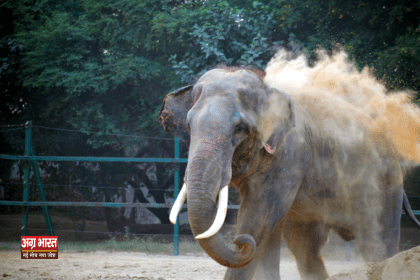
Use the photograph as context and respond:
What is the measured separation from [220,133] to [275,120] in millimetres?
678

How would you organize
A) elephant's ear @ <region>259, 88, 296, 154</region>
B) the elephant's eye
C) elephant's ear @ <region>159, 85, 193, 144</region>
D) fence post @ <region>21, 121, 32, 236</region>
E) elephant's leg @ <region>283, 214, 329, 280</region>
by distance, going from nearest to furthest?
1. the elephant's eye
2. elephant's ear @ <region>259, 88, 296, 154</region>
3. elephant's ear @ <region>159, 85, 193, 144</region>
4. elephant's leg @ <region>283, 214, 329, 280</region>
5. fence post @ <region>21, 121, 32, 236</region>

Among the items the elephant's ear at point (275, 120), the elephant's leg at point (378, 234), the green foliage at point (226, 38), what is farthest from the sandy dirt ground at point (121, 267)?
the green foliage at point (226, 38)

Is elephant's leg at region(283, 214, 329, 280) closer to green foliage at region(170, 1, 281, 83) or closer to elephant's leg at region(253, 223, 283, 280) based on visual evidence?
elephant's leg at region(253, 223, 283, 280)

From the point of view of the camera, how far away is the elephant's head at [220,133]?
10.4ft

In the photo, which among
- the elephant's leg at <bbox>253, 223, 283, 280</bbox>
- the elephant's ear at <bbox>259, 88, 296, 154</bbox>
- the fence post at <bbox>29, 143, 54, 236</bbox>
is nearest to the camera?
the elephant's ear at <bbox>259, 88, 296, 154</bbox>

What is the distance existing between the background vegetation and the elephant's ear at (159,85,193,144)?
17.3 ft

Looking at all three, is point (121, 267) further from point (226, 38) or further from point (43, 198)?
point (226, 38)

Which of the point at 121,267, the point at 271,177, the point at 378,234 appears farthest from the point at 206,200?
the point at 121,267

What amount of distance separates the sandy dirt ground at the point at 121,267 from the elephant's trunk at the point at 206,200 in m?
2.85

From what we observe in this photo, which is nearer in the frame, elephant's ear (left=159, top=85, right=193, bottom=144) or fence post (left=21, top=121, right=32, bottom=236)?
elephant's ear (left=159, top=85, right=193, bottom=144)

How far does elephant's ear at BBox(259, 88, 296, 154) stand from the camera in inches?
146

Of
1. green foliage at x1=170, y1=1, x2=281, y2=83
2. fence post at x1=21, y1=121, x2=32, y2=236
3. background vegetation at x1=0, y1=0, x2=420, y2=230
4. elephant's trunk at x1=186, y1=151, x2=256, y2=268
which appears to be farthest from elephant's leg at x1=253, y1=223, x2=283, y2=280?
fence post at x1=21, y1=121, x2=32, y2=236

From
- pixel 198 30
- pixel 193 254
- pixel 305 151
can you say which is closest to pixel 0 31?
pixel 198 30

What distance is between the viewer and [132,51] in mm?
10969
